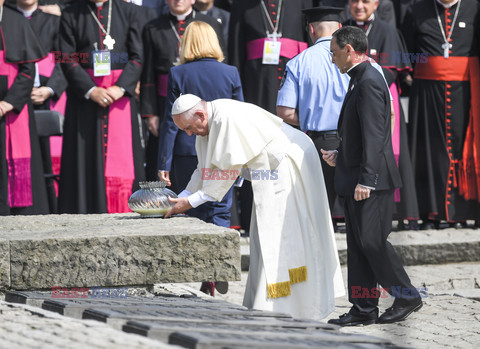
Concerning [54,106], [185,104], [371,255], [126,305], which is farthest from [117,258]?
Answer: [54,106]

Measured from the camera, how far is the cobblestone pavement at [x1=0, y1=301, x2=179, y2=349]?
378cm

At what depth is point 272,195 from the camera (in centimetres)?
648

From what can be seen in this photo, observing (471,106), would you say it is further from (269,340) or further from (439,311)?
(269,340)

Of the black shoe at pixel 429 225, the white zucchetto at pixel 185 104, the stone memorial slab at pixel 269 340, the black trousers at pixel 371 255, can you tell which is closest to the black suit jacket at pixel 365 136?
the black trousers at pixel 371 255

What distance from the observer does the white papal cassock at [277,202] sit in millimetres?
6305

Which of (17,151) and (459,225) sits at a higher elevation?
(17,151)

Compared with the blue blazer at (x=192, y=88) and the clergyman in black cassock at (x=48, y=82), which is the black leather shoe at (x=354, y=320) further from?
the clergyman in black cassock at (x=48, y=82)

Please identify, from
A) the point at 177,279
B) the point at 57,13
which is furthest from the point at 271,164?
the point at 57,13

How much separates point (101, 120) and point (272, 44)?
5.49 feet

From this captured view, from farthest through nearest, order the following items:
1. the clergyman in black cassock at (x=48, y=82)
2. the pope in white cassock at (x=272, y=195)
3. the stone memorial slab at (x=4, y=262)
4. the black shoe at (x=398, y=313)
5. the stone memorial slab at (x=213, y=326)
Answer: the clergyman in black cassock at (x=48, y=82)
the black shoe at (x=398, y=313)
the pope in white cassock at (x=272, y=195)
the stone memorial slab at (x=4, y=262)
the stone memorial slab at (x=213, y=326)

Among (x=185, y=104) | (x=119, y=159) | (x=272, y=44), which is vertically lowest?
(x=119, y=159)

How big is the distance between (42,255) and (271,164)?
1.66 meters

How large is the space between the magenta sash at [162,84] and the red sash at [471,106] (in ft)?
7.81

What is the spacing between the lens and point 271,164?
21.3 feet
